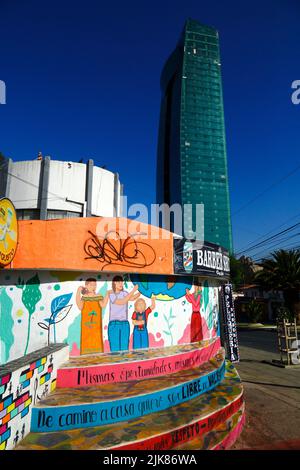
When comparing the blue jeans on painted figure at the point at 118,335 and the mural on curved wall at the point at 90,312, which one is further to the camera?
the blue jeans on painted figure at the point at 118,335

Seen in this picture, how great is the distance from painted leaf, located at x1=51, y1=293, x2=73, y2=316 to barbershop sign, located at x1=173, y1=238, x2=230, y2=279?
339 centimetres

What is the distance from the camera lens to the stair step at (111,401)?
4844mm

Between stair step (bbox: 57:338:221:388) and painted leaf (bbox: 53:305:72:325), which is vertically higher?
painted leaf (bbox: 53:305:72:325)

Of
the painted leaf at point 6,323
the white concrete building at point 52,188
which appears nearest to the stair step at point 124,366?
the painted leaf at point 6,323

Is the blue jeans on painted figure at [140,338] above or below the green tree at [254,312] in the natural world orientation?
above

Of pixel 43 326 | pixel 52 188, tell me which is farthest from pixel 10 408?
pixel 52 188

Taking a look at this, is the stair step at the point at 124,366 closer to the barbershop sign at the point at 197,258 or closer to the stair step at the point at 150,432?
the stair step at the point at 150,432

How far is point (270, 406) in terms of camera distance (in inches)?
326

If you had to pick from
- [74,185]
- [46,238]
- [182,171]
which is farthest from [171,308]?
[182,171]

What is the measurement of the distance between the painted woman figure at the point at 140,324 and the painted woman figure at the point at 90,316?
3.30 feet

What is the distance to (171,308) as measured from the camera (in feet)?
29.3

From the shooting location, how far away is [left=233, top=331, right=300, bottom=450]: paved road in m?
6.14

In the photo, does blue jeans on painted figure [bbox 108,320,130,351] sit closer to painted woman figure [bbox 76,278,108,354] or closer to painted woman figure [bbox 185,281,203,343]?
painted woman figure [bbox 76,278,108,354]

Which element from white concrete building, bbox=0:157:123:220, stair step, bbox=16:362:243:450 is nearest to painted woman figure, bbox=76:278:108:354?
stair step, bbox=16:362:243:450
